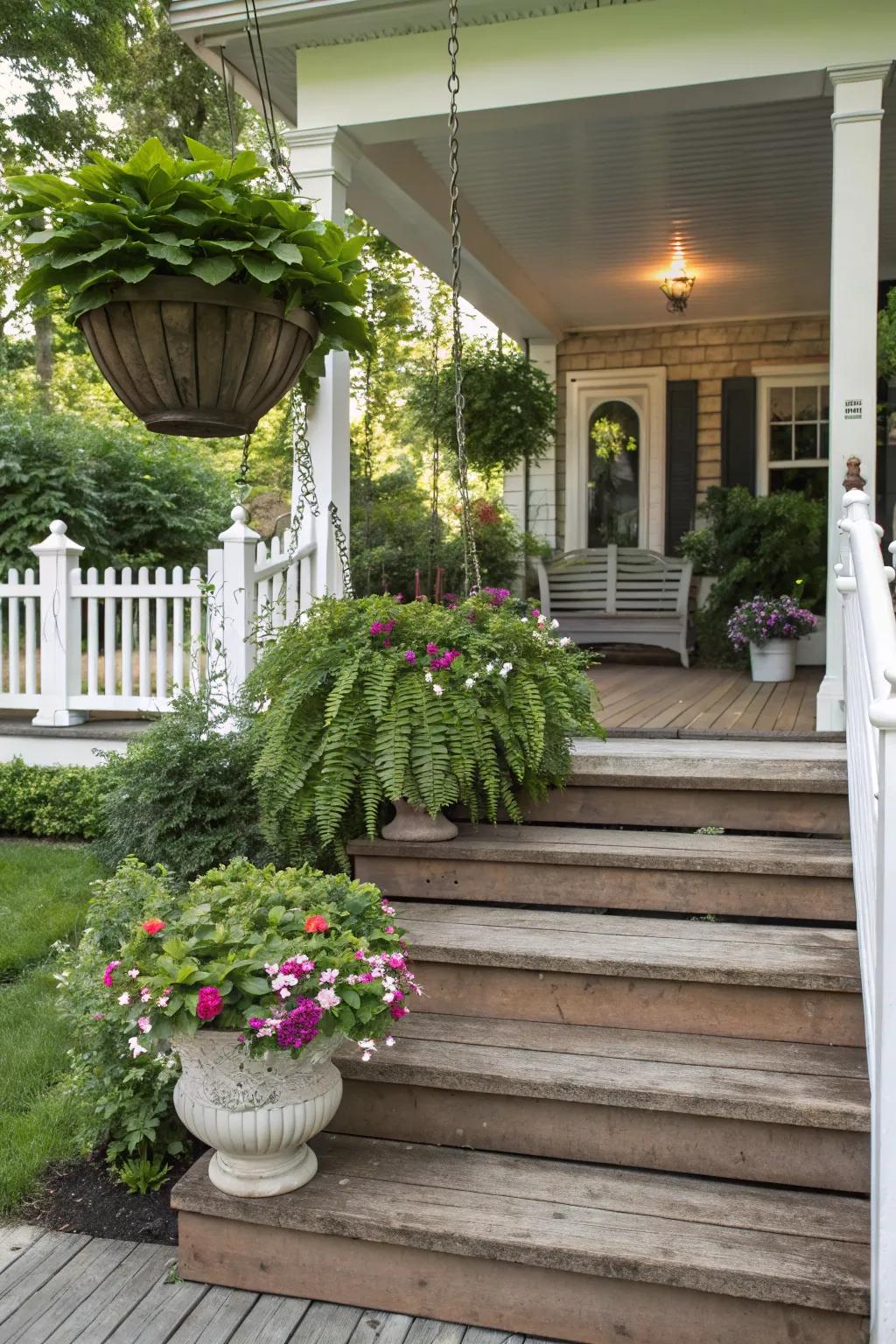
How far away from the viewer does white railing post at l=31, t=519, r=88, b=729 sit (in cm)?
531

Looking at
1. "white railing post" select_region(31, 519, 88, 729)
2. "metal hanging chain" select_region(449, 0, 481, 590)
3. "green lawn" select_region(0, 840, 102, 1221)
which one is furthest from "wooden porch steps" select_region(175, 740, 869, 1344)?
"white railing post" select_region(31, 519, 88, 729)

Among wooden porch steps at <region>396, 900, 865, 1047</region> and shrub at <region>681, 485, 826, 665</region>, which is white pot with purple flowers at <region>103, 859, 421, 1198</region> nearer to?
wooden porch steps at <region>396, 900, 865, 1047</region>

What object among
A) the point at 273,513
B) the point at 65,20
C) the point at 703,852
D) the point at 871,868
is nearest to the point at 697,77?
the point at 703,852

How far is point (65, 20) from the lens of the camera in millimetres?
9688

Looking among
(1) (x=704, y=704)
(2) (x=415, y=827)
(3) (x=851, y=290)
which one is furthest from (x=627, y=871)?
(3) (x=851, y=290)

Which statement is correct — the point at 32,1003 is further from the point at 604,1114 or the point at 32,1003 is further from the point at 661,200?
the point at 661,200

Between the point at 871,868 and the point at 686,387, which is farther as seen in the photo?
the point at 686,387

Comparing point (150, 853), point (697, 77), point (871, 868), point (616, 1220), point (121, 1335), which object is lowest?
point (121, 1335)

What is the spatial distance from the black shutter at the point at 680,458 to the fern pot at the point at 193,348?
6295 mm

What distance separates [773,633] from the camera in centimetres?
604

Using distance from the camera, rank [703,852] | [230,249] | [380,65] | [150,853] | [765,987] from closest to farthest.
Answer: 1. [230,249]
2. [765,987]
3. [703,852]
4. [150,853]
5. [380,65]

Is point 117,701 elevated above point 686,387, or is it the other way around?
point 686,387

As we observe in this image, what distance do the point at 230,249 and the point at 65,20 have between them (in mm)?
9760

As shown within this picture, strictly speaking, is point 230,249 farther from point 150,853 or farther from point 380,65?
point 380,65
